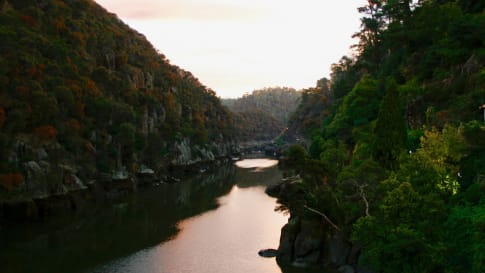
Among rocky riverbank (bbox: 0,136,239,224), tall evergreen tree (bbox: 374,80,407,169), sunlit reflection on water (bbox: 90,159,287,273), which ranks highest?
tall evergreen tree (bbox: 374,80,407,169)

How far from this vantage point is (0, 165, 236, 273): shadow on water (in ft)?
158

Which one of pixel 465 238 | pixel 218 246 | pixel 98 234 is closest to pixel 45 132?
pixel 98 234

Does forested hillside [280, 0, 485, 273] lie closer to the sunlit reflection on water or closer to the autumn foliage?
the sunlit reflection on water

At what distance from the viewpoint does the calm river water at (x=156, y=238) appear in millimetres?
45656

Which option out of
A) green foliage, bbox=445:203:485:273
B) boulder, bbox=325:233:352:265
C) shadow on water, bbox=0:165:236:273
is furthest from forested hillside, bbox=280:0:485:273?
shadow on water, bbox=0:165:236:273

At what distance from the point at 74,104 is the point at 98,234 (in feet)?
109

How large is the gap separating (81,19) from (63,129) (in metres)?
49.7

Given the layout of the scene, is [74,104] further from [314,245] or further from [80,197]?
[314,245]

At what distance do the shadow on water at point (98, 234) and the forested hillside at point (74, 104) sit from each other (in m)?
8.04

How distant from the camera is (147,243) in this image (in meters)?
53.9

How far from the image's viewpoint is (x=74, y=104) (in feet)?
279

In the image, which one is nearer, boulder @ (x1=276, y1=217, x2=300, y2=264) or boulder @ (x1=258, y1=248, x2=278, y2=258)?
boulder @ (x1=276, y1=217, x2=300, y2=264)

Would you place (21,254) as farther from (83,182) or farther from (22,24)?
(22,24)

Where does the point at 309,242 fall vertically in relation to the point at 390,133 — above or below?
below
